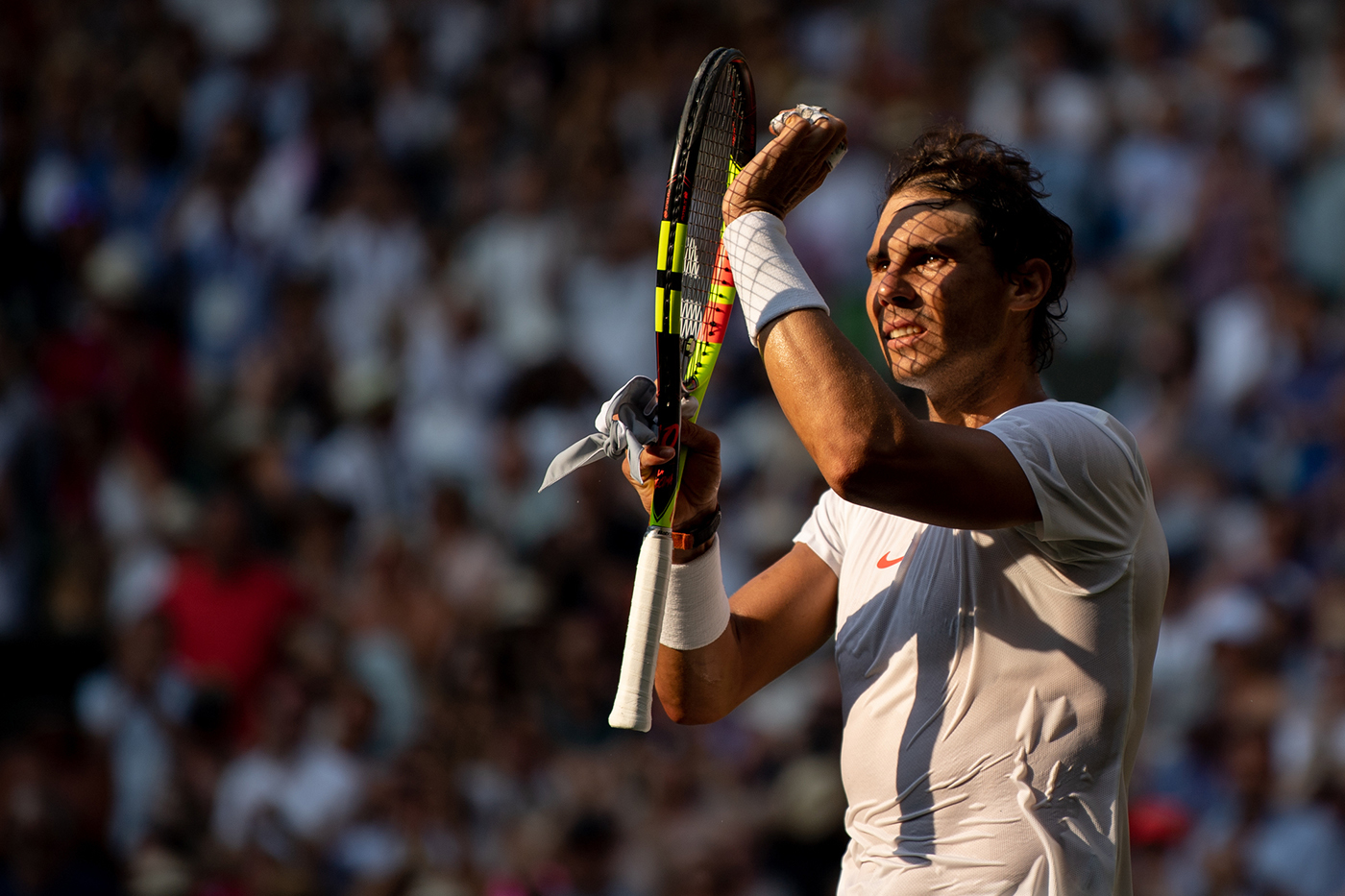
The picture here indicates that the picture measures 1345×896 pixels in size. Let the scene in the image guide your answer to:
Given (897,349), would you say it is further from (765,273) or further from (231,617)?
(231,617)

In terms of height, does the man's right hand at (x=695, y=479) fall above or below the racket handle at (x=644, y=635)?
above

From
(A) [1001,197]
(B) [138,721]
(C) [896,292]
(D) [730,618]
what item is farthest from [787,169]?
(B) [138,721]

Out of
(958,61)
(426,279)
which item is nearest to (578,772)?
(426,279)

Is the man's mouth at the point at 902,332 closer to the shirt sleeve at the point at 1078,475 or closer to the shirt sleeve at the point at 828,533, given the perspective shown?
the shirt sleeve at the point at 1078,475

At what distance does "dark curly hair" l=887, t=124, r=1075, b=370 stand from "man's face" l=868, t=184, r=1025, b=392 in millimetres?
28

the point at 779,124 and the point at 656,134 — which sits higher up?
the point at 656,134

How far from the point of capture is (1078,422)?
240 centimetres

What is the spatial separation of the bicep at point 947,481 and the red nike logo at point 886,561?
0.37m

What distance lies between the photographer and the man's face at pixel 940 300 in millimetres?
2545

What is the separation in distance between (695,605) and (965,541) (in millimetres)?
510

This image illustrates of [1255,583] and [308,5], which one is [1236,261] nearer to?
[1255,583]

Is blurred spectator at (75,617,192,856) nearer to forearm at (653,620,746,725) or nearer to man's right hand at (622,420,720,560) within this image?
forearm at (653,620,746,725)

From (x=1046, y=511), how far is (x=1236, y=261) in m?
5.65

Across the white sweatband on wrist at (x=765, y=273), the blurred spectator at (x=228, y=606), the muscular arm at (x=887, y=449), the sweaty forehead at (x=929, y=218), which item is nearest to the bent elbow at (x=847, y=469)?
the muscular arm at (x=887, y=449)
